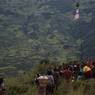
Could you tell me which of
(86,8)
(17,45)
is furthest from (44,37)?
(86,8)

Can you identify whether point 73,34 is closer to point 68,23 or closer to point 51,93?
point 68,23

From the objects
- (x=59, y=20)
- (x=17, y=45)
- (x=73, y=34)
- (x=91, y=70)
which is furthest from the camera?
(x=59, y=20)

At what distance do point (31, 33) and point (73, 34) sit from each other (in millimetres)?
20160

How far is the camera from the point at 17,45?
166375 mm

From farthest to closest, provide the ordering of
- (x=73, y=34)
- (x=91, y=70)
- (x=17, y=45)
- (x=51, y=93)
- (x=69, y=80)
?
(x=73, y=34)
(x=17, y=45)
(x=91, y=70)
(x=69, y=80)
(x=51, y=93)

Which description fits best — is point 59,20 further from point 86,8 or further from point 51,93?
point 51,93

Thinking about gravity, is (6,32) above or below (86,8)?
below

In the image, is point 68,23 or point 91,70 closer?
point 91,70

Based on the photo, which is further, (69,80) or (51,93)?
(69,80)

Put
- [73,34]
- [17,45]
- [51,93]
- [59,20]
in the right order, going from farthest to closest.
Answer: [59,20] < [73,34] < [17,45] < [51,93]

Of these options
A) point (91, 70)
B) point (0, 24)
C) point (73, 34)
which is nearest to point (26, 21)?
point (0, 24)

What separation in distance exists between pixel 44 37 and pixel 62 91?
164 m

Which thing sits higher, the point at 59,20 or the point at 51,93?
the point at 59,20

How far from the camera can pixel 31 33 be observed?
184 m
